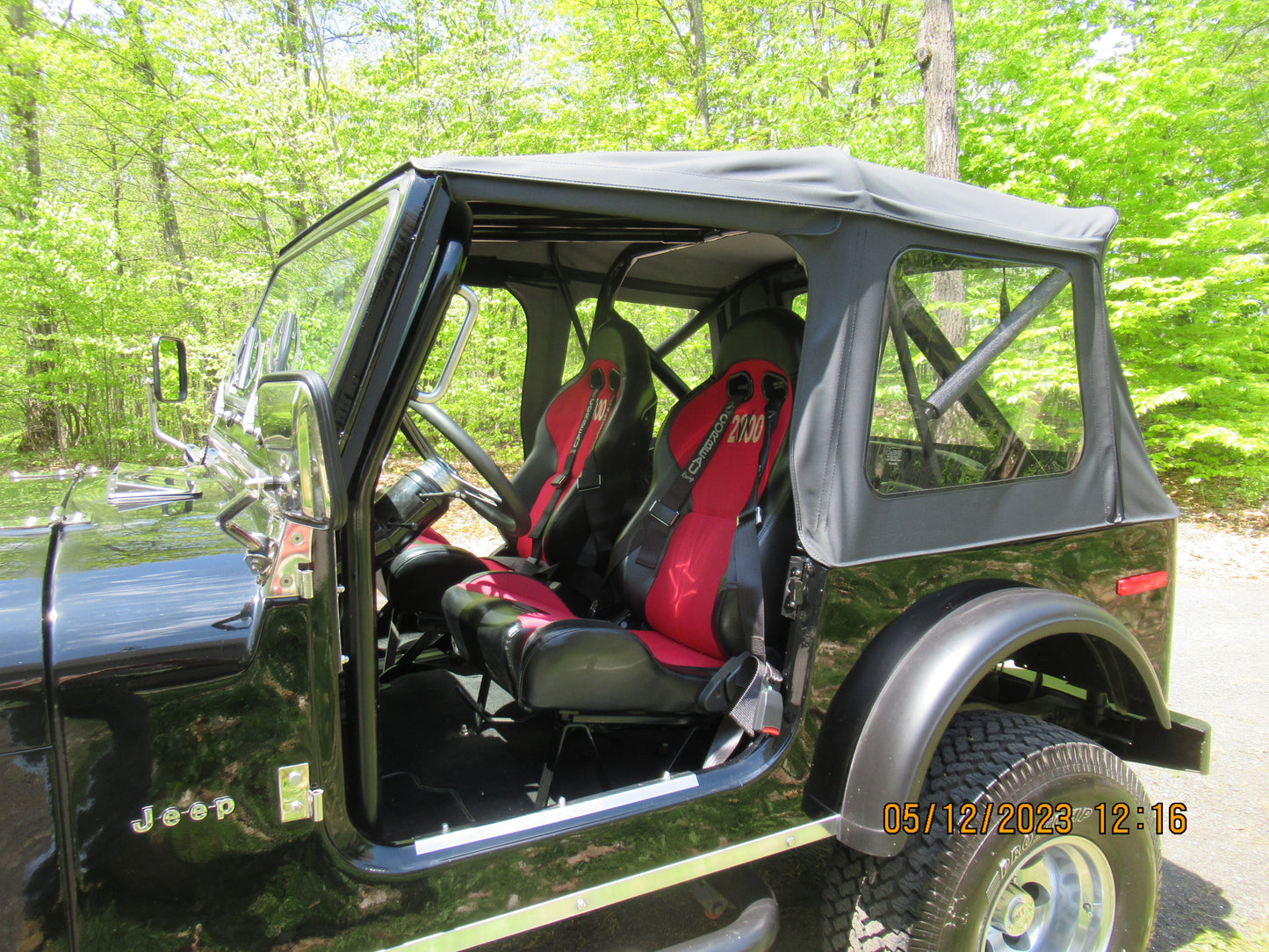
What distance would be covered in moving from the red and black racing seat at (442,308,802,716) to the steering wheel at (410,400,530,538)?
0.31 meters

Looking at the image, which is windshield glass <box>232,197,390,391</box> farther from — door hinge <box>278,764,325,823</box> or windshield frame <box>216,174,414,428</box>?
door hinge <box>278,764,325,823</box>

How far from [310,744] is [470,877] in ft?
1.26

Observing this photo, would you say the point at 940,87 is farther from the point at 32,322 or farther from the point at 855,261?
the point at 32,322

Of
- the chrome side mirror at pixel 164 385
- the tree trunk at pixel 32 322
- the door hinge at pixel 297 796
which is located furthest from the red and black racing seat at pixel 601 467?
the tree trunk at pixel 32 322

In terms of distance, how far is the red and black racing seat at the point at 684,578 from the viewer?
6.11 ft

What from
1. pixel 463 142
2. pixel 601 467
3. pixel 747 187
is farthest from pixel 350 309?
pixel 463 142

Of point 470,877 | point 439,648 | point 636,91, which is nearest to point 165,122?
point 636,91

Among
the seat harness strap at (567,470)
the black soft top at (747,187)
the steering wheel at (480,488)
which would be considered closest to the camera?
the black soft top at (747,187)

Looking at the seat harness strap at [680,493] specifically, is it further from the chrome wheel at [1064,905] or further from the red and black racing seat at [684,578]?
the chrome wheel at [1064,905]

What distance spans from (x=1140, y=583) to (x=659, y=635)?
1.38 m

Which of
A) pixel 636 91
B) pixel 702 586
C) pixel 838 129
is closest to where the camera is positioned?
pixel 702 586

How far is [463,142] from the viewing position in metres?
8.27

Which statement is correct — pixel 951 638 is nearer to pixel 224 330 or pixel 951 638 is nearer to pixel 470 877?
pixel 470 877

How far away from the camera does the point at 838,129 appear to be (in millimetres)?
9938
